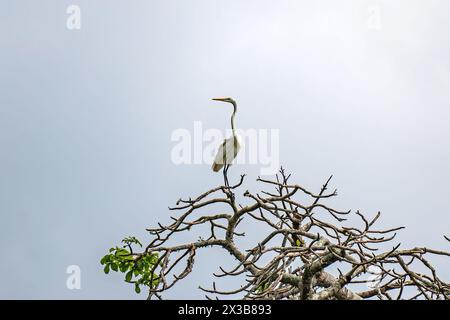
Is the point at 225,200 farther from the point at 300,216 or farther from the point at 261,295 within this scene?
the point at 261,295

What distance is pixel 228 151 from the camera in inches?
436

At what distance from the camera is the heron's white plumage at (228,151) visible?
11031 millimetres

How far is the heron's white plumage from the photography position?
36.2ft

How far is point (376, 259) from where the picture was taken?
5805 mm
